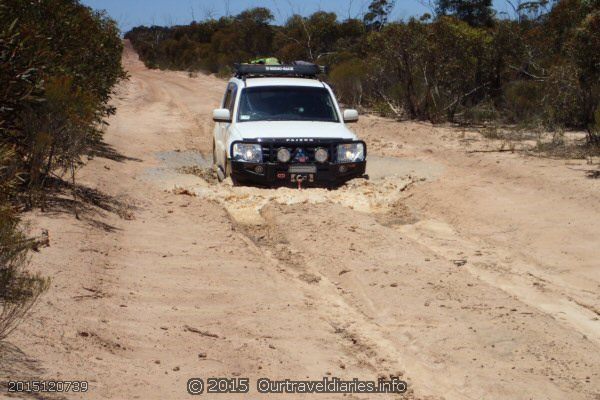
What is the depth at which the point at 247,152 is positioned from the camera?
10961mm

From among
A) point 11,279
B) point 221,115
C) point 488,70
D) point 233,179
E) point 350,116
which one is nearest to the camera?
point 11,279

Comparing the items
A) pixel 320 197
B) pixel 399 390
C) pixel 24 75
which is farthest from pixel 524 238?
pixel 24 75

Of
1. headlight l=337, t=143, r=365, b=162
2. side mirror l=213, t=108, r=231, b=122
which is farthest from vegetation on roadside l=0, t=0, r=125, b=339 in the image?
headlight l=337, t=143, r=365, b=162

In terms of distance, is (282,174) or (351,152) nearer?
(282,174)

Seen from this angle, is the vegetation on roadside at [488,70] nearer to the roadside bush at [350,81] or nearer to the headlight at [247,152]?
the roadside bush at [350,81]

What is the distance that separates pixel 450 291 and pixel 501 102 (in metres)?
17.3

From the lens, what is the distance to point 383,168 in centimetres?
1448

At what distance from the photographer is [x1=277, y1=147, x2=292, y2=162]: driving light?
10.9m

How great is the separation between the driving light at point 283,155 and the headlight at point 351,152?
27.3 inches

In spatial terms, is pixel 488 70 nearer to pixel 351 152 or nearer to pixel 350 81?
pixel 350 81

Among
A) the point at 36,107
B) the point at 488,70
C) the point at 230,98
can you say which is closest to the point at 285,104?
the point at 230,98

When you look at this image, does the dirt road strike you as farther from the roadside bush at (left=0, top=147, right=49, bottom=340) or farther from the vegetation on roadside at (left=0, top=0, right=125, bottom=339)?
the vegetation on roadside at (left=0, top=0, right=125, bottom=339)

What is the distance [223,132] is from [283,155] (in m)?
1.78

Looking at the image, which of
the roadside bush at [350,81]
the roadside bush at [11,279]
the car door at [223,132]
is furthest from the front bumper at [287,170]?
the roadside bush at [350,81]
